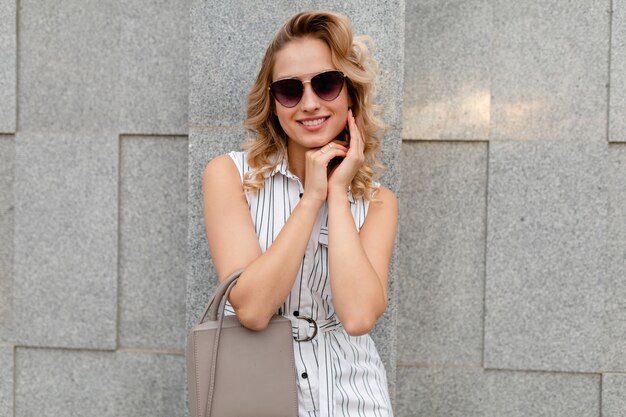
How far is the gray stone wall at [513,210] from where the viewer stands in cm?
362

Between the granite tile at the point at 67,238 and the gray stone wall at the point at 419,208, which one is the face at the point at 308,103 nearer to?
the gray stone wall at the point at 419,208

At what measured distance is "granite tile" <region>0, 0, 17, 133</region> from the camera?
12.6 feet

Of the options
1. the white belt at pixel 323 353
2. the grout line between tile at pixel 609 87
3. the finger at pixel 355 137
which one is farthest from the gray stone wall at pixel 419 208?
the white belt at pixel 323 353

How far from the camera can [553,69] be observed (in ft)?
11.9

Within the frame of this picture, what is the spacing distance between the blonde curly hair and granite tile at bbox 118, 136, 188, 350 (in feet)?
4.67

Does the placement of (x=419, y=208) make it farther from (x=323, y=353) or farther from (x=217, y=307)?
(x=217, y=307)

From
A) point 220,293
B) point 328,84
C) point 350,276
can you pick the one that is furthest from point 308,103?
point 220,293

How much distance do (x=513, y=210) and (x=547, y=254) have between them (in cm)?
36

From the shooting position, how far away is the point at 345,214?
7.41ft

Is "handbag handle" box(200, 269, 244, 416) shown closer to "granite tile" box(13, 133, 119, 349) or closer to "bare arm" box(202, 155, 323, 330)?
"bare arm" box(202, 155, 323, 330)

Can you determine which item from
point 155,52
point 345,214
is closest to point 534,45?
point 345,214

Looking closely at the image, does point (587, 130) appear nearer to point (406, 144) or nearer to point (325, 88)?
point (406, 144)

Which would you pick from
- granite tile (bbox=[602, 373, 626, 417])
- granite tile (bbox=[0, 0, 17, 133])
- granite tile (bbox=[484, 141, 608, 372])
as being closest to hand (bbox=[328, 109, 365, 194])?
granite tile (bbox=[484, 141, 608, 372])

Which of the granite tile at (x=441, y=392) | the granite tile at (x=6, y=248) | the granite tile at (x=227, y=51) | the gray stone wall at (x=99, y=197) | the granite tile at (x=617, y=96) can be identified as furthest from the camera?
the granite tile at (x=6, y=248)
